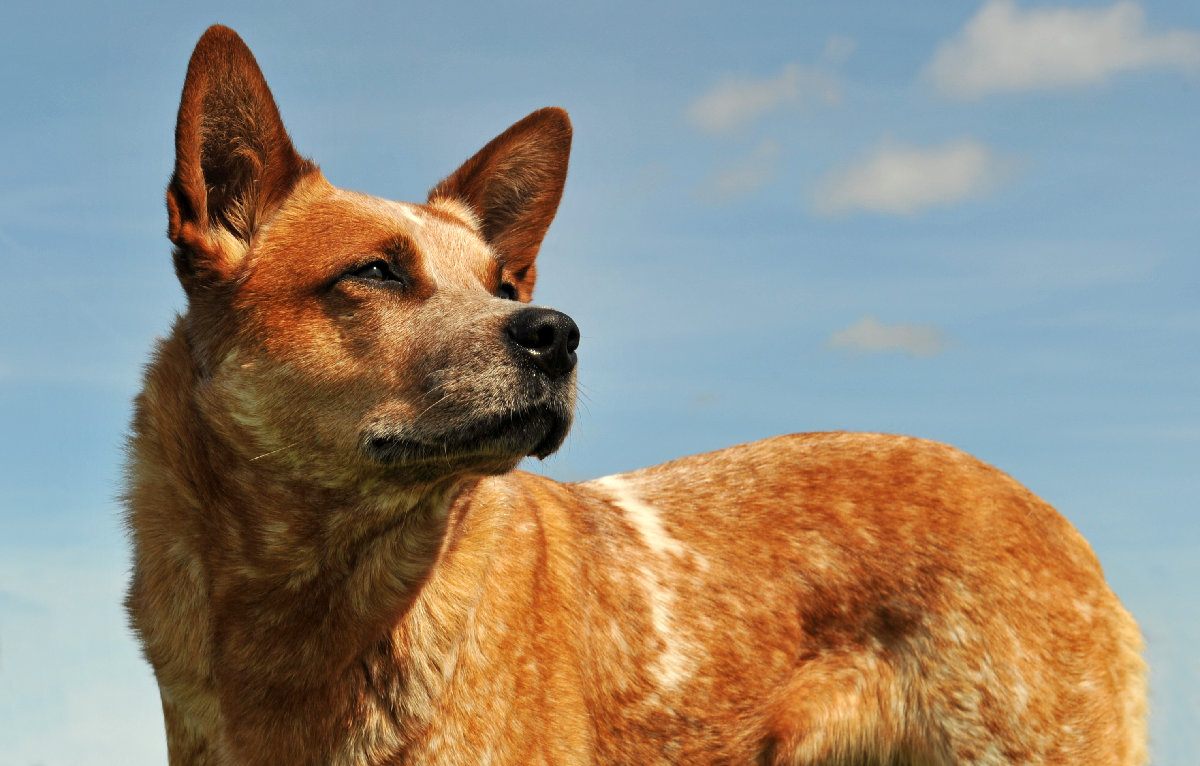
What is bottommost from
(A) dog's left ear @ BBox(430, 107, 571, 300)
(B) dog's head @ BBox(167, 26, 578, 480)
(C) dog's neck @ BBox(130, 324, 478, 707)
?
(C) dog's neck @ BBox(130, 324, 478, 707)

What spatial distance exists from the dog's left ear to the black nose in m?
1.36

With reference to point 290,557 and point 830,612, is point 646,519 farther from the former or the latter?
point 290,557

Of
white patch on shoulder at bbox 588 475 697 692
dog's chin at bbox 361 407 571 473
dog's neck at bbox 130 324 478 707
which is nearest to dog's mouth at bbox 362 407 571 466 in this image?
dog's chin at bbox 361 407 571 473

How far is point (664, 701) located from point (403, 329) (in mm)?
2047

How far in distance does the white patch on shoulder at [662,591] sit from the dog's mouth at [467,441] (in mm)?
1460

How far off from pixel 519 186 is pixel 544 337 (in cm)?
168

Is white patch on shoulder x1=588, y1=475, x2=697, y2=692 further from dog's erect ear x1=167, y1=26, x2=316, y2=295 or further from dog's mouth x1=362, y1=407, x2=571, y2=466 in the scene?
dog's erect ear x1=167, y1=26, x2=316, y2=295

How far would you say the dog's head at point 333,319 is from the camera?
396cm

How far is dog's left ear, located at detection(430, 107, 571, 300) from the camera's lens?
5.37m

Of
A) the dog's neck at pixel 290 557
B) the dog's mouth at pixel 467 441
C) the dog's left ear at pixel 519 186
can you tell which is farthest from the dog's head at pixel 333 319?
the dog's left ear at pixel 519 186

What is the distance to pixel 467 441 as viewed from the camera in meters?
3.92

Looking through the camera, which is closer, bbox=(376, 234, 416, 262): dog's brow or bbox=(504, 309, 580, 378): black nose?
bbox=(504, 309, 580, 378): black nose

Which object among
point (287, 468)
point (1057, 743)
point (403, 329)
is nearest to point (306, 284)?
point (403, 329)

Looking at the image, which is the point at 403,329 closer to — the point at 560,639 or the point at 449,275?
the point at 449,275
